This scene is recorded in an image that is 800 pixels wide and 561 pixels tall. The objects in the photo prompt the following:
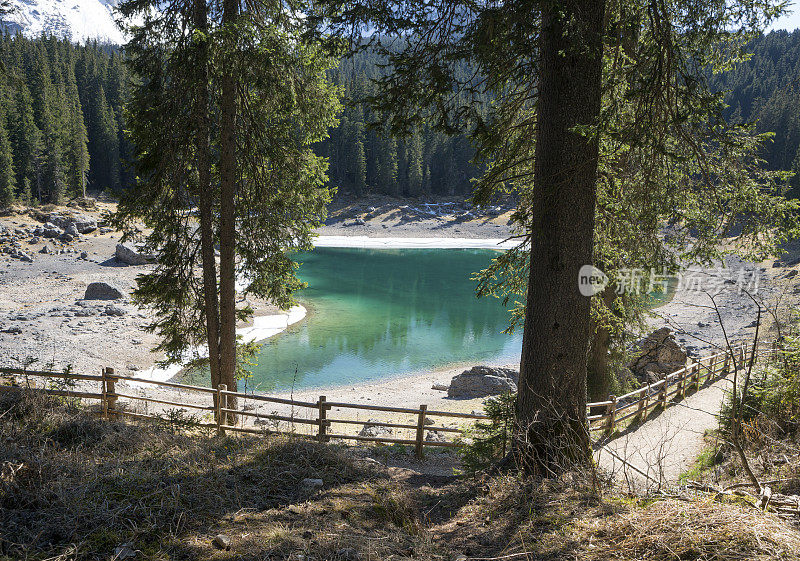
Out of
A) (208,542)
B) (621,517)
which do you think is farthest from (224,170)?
(621,517)

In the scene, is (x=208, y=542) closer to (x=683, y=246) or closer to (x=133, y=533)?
(x=133, y=533)

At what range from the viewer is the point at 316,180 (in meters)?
11.6

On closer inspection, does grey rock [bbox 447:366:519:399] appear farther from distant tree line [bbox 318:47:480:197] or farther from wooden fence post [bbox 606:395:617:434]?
distant tree line [bbox 318:47:480:197]

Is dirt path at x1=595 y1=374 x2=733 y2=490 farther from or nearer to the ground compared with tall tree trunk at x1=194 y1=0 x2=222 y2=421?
nearer to the ground

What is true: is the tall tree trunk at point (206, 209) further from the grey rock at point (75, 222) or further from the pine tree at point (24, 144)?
the pine tree at point (24, 144)

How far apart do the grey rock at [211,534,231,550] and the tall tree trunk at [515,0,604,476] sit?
3.18 m

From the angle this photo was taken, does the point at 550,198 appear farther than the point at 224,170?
No

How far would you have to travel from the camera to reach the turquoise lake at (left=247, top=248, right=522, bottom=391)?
79.5ft

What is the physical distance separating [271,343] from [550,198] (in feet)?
76.8

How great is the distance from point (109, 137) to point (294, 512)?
270 ft

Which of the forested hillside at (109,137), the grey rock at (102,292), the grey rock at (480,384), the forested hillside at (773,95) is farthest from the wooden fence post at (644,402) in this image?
the forested hillside at (773,95)

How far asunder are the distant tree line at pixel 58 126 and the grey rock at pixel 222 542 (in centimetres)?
4787

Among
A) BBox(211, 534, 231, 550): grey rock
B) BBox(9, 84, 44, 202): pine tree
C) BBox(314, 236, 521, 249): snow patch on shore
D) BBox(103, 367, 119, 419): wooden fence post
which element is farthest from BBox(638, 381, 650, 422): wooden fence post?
BBox(9, 84, 44, 202): pine tree

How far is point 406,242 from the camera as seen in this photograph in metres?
71.4
